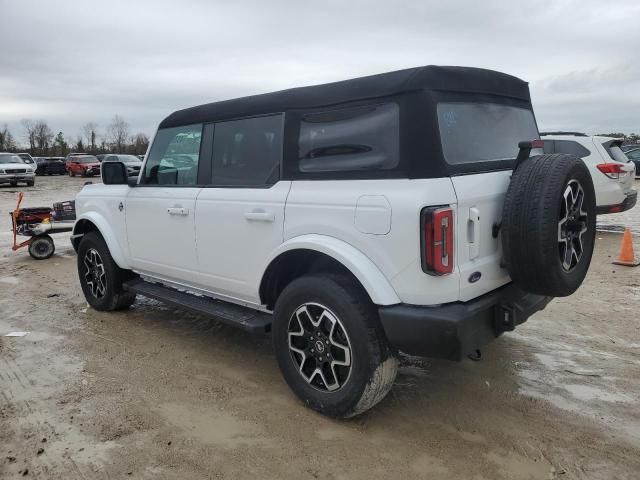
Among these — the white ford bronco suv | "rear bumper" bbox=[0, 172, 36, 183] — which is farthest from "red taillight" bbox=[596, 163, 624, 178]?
"rear bumper" bbox=[0, 172, 36, 183]

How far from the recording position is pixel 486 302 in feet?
9.77

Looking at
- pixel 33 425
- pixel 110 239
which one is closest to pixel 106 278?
pixel 110 239

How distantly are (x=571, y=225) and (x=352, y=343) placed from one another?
152cm

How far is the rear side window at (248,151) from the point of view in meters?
3.64

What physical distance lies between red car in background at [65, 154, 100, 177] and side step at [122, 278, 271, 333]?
3356cm

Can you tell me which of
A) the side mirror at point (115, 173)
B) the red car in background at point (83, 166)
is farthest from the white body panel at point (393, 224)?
the red car in background at point (83, 166)

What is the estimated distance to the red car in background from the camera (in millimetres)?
35344

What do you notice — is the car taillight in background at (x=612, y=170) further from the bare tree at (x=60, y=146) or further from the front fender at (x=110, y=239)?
the bare tree at (x=60, y=146)

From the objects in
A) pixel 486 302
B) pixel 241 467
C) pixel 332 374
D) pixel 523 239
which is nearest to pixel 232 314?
pixel 332 374

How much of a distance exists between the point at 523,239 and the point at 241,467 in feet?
6.52

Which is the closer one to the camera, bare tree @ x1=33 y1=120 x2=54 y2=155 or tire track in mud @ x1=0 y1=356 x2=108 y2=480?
tire track in mud @ x1=0 y1=356 x2=108 y2=480

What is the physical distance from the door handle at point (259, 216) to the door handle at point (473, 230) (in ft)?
4.20

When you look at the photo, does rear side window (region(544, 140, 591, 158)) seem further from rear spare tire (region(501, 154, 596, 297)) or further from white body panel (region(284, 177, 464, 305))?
white body panel (region(284, 177, 464, 305))

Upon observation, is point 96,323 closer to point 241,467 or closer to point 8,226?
point 241,467
